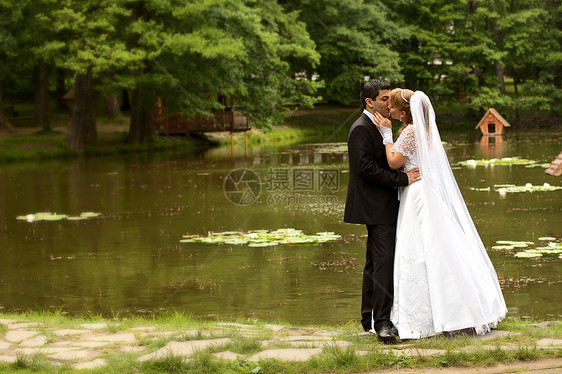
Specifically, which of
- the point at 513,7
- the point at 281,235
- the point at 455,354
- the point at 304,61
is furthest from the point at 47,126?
the point at 455,354

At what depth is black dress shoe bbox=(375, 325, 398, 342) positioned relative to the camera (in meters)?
5.98

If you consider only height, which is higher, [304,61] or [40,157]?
[304,61]

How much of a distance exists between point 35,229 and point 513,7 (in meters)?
44.5

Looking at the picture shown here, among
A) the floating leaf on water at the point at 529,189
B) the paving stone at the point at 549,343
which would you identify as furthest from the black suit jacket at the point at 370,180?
the floating leaf on water at the point at 529,189

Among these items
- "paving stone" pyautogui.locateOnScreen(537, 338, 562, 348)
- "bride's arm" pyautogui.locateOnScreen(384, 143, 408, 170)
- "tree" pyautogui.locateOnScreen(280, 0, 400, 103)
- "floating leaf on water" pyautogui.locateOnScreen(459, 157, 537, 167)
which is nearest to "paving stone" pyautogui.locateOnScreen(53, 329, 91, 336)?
"bride's arm" pyautogui.locateOnScreen(384, 143, 408, 170)

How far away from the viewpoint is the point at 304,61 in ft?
151

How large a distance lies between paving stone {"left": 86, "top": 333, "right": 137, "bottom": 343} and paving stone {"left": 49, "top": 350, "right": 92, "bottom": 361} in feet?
1.23

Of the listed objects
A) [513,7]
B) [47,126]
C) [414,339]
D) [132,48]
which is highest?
[513,7]

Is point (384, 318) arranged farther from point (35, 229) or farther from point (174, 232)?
point (35, 229)

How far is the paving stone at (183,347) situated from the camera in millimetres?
5414

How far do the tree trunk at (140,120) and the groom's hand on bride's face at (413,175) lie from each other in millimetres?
29592

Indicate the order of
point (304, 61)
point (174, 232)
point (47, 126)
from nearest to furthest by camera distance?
1. point (174, 232)
2. point (47, 126)
3. point (304, 61)

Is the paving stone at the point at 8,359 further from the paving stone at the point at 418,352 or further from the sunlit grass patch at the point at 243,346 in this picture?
the paving stone at the point at 418,352

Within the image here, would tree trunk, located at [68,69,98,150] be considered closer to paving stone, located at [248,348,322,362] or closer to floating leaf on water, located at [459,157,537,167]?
floating leaf on water, located at [459,157,537,167]
